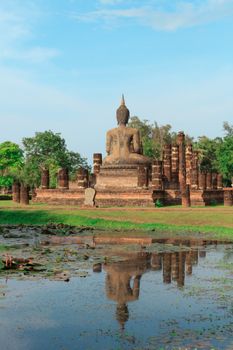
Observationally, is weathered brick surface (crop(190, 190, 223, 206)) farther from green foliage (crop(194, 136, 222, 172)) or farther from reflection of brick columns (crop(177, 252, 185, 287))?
green foliage (crop(194, 136, 222, 172))

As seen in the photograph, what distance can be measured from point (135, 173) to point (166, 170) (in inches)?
207

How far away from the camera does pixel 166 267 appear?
1320 cm

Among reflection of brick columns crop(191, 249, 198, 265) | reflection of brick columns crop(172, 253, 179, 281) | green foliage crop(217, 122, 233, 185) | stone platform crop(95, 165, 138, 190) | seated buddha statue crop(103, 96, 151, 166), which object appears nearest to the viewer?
reflection of brick columns crop(172, 253, 179, 281)

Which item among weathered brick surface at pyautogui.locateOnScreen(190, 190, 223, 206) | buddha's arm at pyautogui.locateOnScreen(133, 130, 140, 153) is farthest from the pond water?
buddha's arm at pyautogui.locateOnScreen(133, 130, 140, 153)

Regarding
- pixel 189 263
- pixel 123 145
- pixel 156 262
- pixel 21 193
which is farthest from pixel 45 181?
pixel 189 263

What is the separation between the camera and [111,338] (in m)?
7.25

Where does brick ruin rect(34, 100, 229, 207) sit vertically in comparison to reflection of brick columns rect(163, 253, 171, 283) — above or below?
above

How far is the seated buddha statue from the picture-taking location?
1468 inches

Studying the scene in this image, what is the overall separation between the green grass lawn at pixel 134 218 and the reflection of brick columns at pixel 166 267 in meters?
6.34

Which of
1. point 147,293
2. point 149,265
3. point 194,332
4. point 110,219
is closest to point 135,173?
point 110,219

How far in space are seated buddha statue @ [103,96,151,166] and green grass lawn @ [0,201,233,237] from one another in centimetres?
859

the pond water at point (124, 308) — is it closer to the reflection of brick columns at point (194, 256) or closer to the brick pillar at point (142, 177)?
the reflection of brick columns at point (194, 256)

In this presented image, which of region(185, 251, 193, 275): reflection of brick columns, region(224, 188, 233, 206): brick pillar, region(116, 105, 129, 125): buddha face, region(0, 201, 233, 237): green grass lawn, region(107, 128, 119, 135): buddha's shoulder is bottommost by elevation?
region(185, 251, 193, 275): reflection of brick columns

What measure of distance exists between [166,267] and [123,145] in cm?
2552
